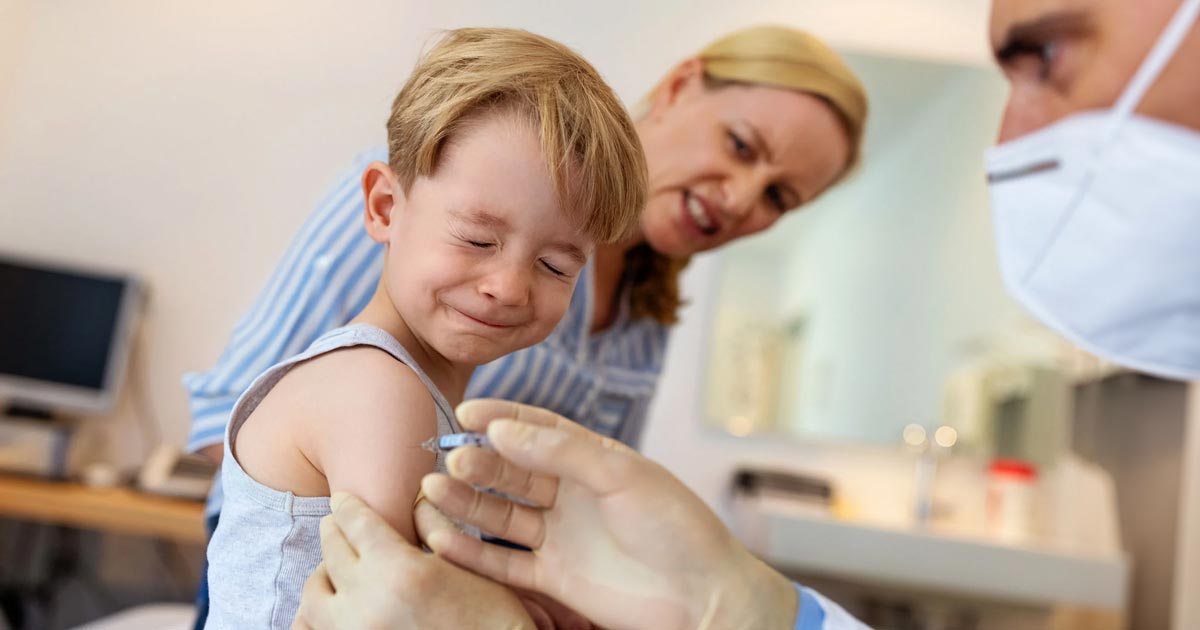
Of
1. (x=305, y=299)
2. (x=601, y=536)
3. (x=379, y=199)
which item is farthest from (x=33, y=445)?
(x=601, y=536)

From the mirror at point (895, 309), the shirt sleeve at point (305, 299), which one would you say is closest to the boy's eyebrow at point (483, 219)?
the shirt sleeve at point (305, 299)

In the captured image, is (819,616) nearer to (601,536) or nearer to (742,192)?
(601,536)

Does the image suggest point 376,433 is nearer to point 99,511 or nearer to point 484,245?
point 484,245

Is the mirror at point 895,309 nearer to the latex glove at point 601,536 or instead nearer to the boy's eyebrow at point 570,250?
the boy's eyebrow at point 570,250

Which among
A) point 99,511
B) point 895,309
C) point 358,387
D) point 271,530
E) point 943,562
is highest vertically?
point 895,309

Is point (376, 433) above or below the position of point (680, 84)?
below

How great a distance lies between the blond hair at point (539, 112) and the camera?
2.42 ft

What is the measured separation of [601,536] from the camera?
0.65m

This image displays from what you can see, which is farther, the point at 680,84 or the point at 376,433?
the point at 680,84

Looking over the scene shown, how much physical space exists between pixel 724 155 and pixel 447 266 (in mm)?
526

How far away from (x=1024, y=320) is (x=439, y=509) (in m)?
2.48

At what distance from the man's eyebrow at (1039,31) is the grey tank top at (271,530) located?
0.49 metres

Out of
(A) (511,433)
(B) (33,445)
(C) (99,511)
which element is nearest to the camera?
(A) (511,433)

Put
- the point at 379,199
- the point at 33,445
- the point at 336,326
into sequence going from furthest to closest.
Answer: the point at 33,445 → the point at 336,326 → the point at 379,199
